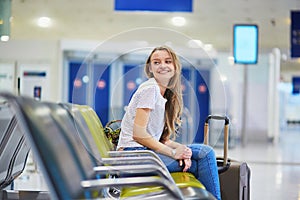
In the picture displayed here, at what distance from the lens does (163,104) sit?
2434 mm

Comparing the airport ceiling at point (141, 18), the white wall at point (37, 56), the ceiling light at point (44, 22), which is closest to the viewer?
→ the airport ceiling at point (141, 18)

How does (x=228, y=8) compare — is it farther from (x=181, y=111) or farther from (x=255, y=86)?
(x=181, y=111)

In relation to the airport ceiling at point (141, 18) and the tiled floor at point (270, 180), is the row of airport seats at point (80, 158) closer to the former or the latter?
the tiled floor at point (270, 180)

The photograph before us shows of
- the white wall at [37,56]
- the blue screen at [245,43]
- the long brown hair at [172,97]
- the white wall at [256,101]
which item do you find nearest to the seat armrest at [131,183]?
the long brown hair at [172,97]

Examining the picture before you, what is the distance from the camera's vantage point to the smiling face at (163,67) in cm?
247

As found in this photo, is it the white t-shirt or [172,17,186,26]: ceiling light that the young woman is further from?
[172,17,186,26]: ceiling light

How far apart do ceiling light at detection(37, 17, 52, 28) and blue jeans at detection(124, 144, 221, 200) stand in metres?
8.01

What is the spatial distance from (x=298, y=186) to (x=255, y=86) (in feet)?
25.6

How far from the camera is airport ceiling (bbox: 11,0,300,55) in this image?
334 inches

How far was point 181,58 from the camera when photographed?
2.72m

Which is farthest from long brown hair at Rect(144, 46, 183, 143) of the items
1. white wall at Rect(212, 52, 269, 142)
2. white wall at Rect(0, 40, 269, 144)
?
white wall at Rect(212, 52, 269, 142)

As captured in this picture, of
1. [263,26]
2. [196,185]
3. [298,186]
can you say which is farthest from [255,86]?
[196,185]

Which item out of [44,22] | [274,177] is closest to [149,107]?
[274,177]

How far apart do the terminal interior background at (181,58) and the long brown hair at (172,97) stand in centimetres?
18
